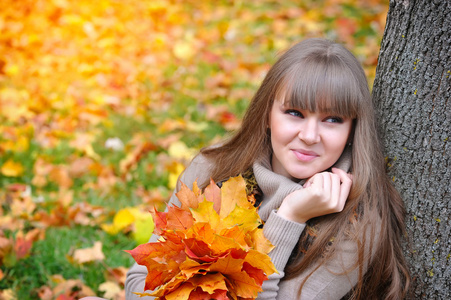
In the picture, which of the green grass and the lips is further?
the green grass

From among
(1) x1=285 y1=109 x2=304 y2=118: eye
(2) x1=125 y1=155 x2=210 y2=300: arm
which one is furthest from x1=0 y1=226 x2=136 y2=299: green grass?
(1) x1=285 y1=109 x2=304 y2=118: eye

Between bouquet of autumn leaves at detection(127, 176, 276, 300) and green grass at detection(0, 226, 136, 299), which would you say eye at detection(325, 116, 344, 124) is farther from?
green grass at detection(0, 226, 136, 299)

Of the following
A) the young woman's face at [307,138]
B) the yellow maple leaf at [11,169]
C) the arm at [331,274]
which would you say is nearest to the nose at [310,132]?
the young woman's face at [307,138]

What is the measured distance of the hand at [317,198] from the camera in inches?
59.7

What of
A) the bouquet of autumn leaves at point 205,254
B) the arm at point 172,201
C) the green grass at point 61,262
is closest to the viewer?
the bouquet of autumn leaves at point 205,254

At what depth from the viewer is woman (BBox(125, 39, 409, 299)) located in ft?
5.10

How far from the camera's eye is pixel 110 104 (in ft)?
12.5

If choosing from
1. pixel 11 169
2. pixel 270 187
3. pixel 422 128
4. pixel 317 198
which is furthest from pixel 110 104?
pixel 422 128

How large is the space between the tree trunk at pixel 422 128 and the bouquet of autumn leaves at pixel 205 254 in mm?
598

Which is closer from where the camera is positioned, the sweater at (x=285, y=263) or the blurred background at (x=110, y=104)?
the sweater at (x=285, y=263)

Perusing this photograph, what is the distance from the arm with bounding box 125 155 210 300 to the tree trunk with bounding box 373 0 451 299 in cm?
76

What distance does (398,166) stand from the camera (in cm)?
164

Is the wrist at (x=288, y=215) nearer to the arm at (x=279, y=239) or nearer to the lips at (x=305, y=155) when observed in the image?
the arm at (x=279, y=239)

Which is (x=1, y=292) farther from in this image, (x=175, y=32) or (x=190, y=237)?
(x=175, y=32)
